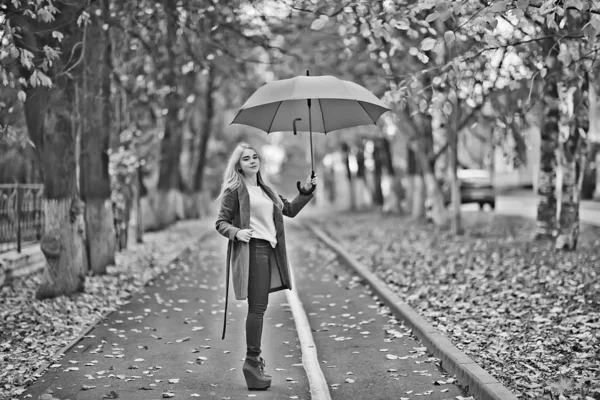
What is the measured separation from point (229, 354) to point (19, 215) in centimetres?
764

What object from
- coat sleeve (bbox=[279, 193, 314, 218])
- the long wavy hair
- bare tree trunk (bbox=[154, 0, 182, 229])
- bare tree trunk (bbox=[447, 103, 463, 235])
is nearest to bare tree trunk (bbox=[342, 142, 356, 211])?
bare tree trunk (bbox=[154, 0, 182, 229])

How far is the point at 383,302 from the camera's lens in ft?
36.0

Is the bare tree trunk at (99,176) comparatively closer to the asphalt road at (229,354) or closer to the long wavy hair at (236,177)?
the asphalt road at (229,354)

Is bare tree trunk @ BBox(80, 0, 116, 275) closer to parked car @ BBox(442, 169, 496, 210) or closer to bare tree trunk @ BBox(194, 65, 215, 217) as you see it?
bare tree trunk @ BBox(194, 65, 215, 217)

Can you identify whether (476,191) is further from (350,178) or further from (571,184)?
(571,184)

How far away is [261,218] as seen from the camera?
21.2 ft

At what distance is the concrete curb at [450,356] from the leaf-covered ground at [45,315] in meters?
3.58

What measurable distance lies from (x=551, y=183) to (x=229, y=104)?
67.3 feet

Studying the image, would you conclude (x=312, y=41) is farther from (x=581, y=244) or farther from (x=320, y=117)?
(x=320, y=117)

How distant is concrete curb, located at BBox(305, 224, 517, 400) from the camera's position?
5.77 m

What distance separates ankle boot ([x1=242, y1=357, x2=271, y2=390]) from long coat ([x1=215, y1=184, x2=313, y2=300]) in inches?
21.9

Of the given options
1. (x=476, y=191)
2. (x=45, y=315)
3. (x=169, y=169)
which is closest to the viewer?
(x=45, y=315)

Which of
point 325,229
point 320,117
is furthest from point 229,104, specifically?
point 320,117

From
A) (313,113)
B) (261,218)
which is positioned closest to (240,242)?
(261,218)
